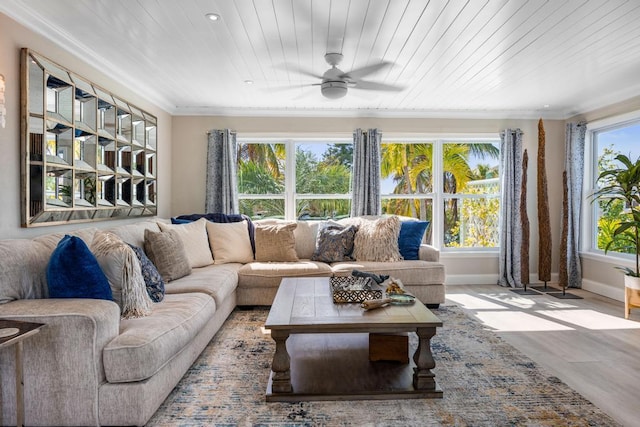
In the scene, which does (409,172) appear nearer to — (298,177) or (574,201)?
(298,177)

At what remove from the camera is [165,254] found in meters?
3.39

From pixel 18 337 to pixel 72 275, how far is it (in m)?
0.55

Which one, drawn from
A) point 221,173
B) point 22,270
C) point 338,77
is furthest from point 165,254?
point 338,77

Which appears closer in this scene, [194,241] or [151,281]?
[151,281]

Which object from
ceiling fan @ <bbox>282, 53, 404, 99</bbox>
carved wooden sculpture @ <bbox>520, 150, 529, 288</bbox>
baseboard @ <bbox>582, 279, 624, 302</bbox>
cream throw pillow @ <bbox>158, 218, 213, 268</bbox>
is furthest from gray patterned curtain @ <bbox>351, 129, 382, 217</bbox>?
baseboard @ <bbox>582, 279, 624, 302</bbox>

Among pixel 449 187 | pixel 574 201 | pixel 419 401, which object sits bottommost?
pixel 419 401

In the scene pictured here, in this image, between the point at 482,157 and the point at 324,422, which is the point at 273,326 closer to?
the point at 324,422

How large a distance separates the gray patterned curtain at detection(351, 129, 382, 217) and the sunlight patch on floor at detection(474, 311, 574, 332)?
1.91 meters

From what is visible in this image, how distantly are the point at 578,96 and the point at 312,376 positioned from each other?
4.37 meters

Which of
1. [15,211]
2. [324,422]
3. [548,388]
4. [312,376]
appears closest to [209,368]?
[312,376]

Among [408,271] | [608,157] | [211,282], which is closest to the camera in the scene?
[211,282]

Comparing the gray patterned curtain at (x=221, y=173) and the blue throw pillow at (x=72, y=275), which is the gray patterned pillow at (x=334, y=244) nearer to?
the gray patterned curtain at (x=221, y=173)

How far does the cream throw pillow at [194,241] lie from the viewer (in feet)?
13.1

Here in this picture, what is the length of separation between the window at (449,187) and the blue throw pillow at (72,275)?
4.02m
